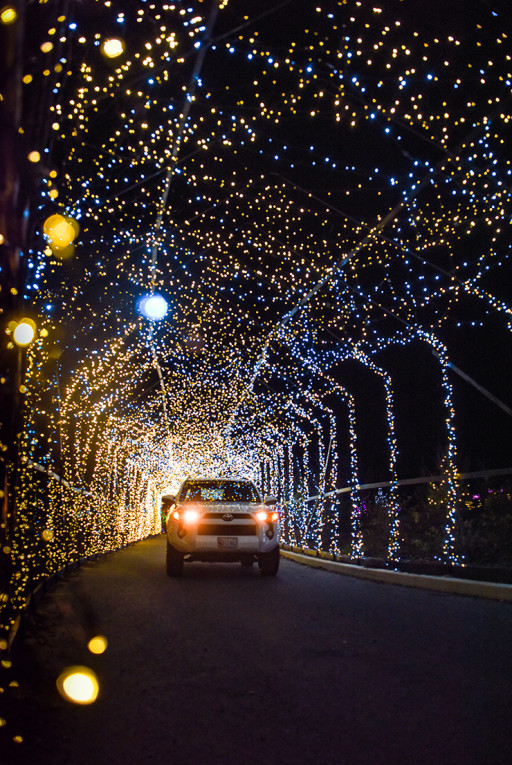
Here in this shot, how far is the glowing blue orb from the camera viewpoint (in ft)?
47.8

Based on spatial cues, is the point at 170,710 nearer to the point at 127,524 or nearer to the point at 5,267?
the point at 5,267

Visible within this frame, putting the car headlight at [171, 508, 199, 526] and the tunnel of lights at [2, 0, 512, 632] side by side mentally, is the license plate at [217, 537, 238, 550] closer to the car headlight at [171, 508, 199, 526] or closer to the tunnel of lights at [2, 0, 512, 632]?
the car headlight at [171, 508, 199, 526]

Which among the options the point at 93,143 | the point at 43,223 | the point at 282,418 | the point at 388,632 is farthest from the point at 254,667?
the point at 282,418

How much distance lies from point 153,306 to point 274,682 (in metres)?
10.2

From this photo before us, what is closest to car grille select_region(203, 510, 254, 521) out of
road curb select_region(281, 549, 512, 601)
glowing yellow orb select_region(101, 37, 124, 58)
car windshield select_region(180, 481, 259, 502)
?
car windshield select_region(180, 481, 259, 502)

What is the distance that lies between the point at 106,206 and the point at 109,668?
6.36m

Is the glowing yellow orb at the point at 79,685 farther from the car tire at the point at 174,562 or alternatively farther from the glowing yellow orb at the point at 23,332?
the car tire at the point at 174,562

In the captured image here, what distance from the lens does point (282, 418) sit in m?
26.3

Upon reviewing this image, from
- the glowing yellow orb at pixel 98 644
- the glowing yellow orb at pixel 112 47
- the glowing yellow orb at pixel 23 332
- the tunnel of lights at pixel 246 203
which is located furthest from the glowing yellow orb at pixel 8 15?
the glowing yellow orb at pixel 98 644

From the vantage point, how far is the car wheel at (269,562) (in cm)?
1404

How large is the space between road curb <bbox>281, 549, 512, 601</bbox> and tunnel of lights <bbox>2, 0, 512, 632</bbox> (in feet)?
3.18

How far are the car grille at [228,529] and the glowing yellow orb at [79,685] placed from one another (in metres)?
7.64

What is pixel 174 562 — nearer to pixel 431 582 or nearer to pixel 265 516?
pixel 265 516

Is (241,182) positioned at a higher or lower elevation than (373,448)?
higher
